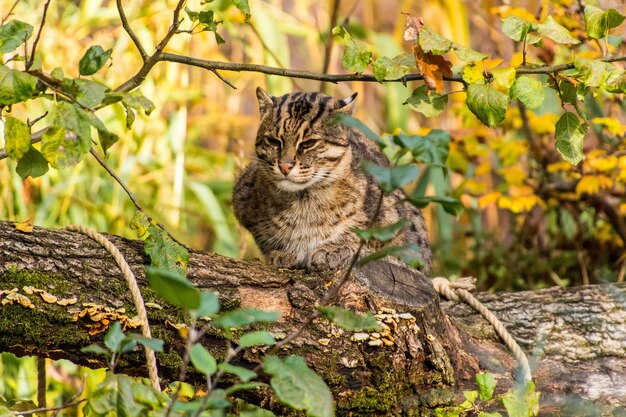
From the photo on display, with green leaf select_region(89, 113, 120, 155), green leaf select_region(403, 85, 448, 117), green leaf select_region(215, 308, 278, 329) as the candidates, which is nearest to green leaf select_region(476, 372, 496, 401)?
green leaf select_region(403, 85, 448, 117)

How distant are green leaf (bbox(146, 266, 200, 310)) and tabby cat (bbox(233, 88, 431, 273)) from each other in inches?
74.7

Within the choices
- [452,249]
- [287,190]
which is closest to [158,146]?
[452,249]

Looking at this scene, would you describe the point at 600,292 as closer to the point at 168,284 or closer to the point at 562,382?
the point at 562,382

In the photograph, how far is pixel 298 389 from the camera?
2031 millimetres

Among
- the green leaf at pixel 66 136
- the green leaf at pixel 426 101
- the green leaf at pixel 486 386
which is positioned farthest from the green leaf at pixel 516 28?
the green leaf at pixel 66 136

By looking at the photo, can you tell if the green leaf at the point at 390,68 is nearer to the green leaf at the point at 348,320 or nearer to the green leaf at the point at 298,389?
the green leaf at the point at 348,320

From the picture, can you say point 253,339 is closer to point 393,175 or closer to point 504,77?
point 393,175

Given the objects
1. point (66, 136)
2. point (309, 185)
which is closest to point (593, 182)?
point (309, 185)

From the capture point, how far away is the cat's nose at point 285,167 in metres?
3.86

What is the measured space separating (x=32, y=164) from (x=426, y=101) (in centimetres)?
128

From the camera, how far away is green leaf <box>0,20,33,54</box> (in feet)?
7.98

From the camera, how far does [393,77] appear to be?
2.91 metres

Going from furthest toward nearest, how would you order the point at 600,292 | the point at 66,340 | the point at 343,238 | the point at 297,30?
the point at 297,30, the point at 343,238, the point at 600,292, the point at 66,340

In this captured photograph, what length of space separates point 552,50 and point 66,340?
3.24m
